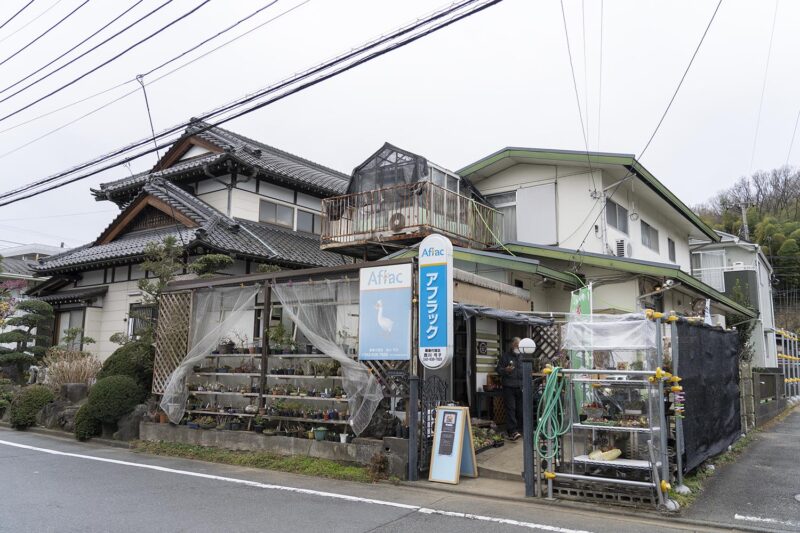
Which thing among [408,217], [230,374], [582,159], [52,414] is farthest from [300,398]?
[582,159]

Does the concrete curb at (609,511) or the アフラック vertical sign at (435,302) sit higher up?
the アフラック vertical sign at (435,302)

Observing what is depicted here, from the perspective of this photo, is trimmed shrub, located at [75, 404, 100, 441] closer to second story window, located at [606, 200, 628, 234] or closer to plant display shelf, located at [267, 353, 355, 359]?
plant display shelf, located at [267, 353, 355, 359]

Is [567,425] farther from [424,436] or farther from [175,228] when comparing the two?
[175,228]

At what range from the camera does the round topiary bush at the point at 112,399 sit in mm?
11430

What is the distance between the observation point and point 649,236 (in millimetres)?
17547

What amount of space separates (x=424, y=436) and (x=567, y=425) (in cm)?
218

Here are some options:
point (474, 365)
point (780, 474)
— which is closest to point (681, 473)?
point (780, 474)

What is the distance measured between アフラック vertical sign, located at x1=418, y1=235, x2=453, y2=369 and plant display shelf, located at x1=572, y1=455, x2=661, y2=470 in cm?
213

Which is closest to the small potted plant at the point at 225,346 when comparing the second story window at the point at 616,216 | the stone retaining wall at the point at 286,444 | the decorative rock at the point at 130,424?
the stone retaining wall at the point at 286,444

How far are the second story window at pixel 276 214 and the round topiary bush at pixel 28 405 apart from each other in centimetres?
785

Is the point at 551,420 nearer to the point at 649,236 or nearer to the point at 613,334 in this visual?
the point at 613,334

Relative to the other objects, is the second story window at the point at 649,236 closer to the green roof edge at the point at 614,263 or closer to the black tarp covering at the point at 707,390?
the green roof edge at the point at 614,263

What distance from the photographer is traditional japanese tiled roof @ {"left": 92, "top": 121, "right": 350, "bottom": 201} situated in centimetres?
1750

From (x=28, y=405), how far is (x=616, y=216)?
1573 cm
